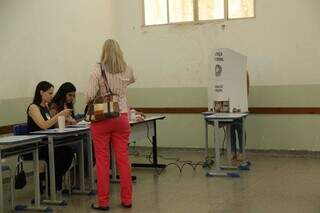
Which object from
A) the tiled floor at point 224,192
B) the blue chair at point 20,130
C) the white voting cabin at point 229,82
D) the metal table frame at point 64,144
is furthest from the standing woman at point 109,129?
the white voting cabin at point 229,82

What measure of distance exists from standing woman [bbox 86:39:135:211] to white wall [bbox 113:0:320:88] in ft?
12.0

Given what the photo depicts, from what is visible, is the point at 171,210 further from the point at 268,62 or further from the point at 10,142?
the point at 268,62

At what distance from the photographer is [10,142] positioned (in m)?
4.24

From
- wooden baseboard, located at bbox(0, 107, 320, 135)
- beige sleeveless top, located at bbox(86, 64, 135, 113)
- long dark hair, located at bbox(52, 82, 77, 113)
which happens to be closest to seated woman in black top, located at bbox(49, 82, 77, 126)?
long dark hair, located at bbox(52, 82, 77, 113)

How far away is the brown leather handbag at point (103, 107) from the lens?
4.52 metres

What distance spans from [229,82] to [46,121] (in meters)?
2.66

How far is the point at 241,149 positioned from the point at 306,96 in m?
1.40

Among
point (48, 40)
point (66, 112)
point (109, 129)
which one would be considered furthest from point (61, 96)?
point (48, 40)

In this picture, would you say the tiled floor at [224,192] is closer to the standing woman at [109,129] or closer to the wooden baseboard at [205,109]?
the standing woman at [109,129]

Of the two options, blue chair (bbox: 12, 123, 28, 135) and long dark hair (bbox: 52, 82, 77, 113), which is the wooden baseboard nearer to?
long dark hair (bbox: 52, 82, 77, 113)

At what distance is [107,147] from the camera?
4656 mm

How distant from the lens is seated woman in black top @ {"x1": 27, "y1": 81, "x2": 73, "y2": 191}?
519 cm

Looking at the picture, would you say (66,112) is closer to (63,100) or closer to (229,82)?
(63,100)

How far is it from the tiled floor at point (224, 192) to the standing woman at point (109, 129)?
1.01 ft
